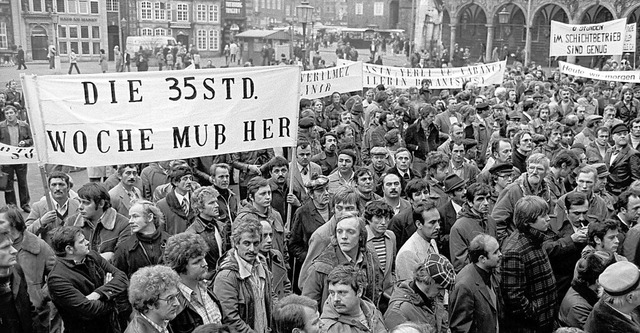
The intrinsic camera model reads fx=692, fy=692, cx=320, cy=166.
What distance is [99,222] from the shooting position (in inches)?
239

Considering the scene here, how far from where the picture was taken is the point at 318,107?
14.0 meters

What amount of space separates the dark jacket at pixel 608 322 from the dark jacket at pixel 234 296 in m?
2.23

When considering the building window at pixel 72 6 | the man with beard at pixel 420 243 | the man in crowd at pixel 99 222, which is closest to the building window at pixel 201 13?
the building window at pixel 72 6

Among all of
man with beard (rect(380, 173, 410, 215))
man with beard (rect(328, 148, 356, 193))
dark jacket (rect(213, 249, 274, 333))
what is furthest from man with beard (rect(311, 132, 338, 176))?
dark jacket (rect(213, 249, 274, 333))

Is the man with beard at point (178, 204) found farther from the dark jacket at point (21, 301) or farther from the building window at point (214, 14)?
the building window at point (214, 14)

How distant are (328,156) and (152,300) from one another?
5867mm

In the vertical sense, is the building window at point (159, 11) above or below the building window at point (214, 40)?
above

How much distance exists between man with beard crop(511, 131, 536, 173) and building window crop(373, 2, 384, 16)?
6740 cm

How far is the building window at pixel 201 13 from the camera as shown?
6025 cm

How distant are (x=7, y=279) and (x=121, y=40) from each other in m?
51.0

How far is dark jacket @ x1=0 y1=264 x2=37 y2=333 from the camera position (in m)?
4.79

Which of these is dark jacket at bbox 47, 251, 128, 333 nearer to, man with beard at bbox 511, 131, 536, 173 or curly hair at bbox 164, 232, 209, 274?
curly hair at bbox 164, 232, 209, 274

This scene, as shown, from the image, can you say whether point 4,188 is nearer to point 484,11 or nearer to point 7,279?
point 7,279

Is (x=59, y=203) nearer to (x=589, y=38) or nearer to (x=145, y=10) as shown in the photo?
(x=589, y=38)
